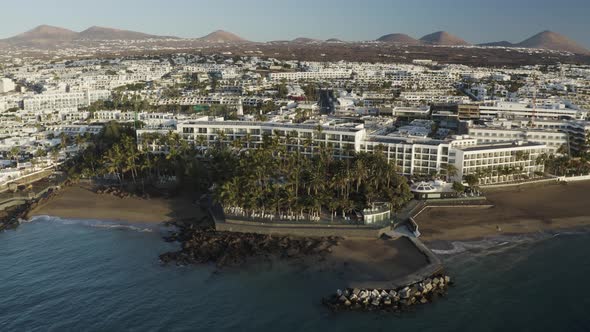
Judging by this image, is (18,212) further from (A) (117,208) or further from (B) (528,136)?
(B) (528,136)

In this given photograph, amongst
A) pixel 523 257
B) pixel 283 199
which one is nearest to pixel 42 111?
pixel 283 199

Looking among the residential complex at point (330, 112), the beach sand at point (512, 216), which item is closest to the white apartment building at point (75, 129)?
the residential complex at point (330, 112)

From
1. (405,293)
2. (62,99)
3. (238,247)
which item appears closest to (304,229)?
(238,247)

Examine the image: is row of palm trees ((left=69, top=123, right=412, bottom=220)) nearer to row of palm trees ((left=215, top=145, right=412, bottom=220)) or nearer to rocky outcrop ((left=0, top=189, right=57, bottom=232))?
row of palm trees ((left=215, top=145, right=412, bottom=220))

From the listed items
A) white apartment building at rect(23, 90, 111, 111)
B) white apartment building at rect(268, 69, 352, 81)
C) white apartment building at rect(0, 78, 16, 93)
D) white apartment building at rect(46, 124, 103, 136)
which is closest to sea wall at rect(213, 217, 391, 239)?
white apartment building at rect(46, 124, 103, 136)

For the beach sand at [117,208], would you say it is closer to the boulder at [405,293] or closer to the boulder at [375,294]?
the boulder at [375,294]

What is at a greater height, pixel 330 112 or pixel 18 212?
pixel 330 112

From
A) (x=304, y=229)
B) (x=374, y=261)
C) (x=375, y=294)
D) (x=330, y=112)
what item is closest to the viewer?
(x=375, y=294)
